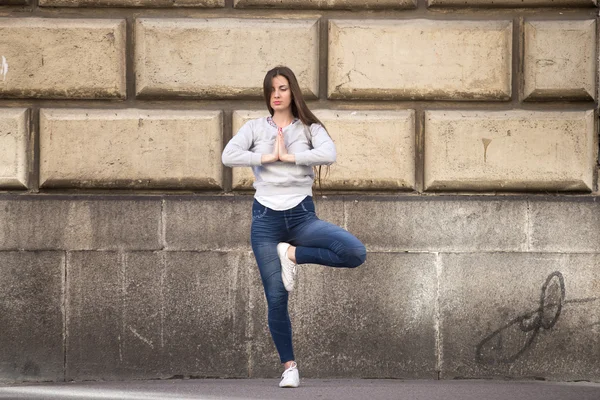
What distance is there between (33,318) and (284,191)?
2.57m

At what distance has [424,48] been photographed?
8664 millimetres

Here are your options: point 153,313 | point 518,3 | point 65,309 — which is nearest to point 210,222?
point 153,313

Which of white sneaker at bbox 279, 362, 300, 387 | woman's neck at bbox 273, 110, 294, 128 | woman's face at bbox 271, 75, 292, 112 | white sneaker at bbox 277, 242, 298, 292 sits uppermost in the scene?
woman's face at bbox 271, 75, 292, 112

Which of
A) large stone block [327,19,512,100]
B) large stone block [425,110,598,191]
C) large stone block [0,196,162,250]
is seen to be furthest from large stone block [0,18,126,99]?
large stone block [425,110,598,191]

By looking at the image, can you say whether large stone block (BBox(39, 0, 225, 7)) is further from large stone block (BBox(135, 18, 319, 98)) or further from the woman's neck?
the woman's neck

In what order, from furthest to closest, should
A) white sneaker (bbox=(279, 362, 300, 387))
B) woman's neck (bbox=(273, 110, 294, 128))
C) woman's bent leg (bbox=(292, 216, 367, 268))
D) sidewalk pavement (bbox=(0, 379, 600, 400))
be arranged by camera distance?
sidewalk pavement (bbox=(0, 379, 600, 400)) < white sneaker (bbox=(279, 362, 300, 387)) < woman's neck (bbox=(273, 110, 294, 128)) < woman's bent leg (bbox=(292, 216, 367, 268))

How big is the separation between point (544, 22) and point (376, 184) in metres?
1.69

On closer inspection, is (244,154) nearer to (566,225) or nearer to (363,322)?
(363,322)

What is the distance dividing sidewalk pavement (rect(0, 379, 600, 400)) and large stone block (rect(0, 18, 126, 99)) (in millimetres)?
2109

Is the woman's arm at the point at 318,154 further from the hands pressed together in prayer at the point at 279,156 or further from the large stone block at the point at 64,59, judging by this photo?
the large stone block at the point at 64,59

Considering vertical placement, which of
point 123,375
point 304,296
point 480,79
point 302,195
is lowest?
point 123,375

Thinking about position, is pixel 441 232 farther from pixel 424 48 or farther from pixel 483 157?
pixel 424 48

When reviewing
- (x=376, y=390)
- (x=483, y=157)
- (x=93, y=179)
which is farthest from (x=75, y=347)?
(x=483, y=157)

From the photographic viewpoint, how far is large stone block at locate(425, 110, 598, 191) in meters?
8.64
